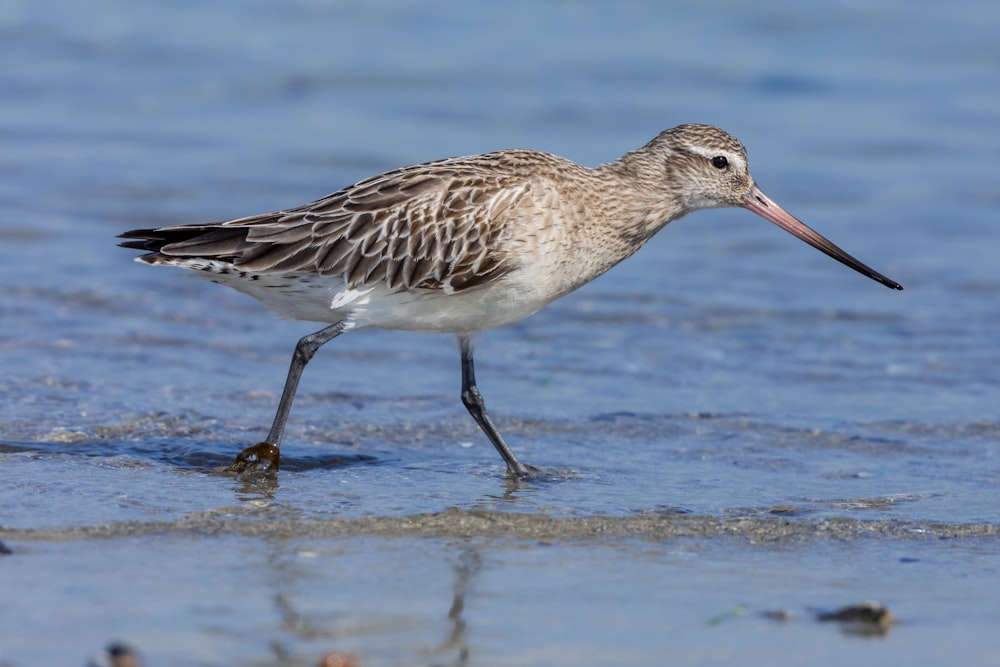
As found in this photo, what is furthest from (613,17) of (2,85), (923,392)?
(923,392)

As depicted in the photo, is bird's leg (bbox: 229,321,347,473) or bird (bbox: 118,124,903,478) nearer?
bird's leg (bbox: 229,321,347,473)

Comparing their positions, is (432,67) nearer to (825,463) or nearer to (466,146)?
(466,146)

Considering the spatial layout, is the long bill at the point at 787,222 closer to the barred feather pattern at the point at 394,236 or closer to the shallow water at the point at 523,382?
the shallow water at the point at 523,382

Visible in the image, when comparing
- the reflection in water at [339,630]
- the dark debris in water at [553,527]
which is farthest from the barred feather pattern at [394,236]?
the reflection in water at [339,630]

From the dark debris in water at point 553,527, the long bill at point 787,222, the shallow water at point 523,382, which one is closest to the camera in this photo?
the shallow water at point 523,382

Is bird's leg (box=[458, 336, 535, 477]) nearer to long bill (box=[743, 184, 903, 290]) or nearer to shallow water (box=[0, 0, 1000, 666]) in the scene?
shallow water (box=[0, 0, 1000, 666])

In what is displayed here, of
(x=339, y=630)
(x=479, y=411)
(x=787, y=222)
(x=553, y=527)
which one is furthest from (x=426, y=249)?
(x=339, y=630)

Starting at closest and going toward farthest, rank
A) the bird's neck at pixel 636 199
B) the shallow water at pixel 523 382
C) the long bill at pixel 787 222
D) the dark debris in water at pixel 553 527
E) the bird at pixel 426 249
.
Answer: the shallow water at pixel 523 382
the dark debris in water at pixel 553 527
the bird at pixel 426 249
the bird's neck at pixel 636 199
the long bill at pixel 787 222

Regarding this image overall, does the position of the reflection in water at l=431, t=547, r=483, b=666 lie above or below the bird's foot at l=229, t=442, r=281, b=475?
below

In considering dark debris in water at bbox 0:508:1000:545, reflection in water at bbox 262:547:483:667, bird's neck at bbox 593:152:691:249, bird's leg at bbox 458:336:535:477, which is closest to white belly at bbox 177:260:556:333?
bird's leg at bbox 458:336:535:477

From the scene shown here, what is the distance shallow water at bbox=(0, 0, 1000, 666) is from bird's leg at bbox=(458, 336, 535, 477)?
0.11 m

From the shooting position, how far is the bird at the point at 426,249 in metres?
8.08

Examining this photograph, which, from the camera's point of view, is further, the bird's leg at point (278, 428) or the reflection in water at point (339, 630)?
the bird's leg at point (278, 428)

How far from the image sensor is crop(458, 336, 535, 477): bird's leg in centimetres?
814
